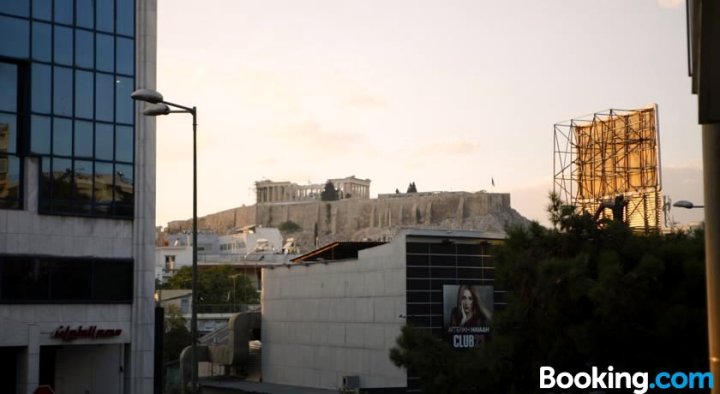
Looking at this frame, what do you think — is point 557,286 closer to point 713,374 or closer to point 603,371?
point 603,371

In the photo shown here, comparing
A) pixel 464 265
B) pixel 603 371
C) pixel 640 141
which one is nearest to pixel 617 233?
pixel 603 371

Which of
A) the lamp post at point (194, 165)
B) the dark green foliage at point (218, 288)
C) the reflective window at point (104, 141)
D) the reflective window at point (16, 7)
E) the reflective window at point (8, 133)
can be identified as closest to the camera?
the lamp post at point (194, 165)

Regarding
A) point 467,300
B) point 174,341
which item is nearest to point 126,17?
point 467,300

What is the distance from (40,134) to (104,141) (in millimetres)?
2740

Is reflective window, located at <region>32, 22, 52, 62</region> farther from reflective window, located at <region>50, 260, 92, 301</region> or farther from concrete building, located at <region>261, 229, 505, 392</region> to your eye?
concrete building, located at <region>261, 229, 505, 392</region>

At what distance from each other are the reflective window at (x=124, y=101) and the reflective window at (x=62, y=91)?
2.11 meters

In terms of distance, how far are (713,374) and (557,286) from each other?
11123 millimetres

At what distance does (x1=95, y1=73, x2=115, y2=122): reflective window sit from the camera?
3928 centimetres

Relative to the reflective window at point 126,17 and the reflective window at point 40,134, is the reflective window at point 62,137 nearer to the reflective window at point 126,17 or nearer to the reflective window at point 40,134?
the reflective window at point 40,134

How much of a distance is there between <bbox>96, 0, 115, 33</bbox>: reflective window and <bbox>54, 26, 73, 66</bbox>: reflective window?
1466mm

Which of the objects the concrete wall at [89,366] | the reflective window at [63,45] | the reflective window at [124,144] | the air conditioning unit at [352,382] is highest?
the reflective window at [63,45]

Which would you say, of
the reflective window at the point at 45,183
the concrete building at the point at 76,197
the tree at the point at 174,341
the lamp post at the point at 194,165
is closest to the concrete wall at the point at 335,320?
the tree at the point at 174,341

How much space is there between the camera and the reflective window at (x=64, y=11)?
37.9 meters

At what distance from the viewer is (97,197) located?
39219 millimetres
